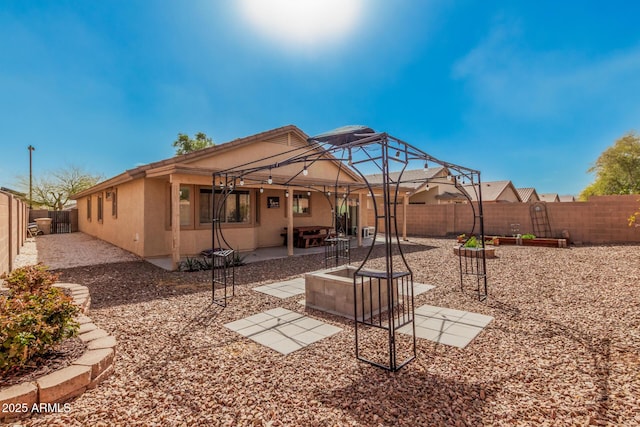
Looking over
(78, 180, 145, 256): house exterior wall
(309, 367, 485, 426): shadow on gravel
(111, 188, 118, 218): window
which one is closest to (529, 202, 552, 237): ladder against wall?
(309, 367, 485, 426): shadow on gravel

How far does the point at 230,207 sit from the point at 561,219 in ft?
46.2

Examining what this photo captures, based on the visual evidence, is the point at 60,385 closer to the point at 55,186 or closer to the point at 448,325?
the point at 448,325

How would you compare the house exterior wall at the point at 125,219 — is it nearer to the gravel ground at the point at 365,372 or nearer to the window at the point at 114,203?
the window at the point at 114,203

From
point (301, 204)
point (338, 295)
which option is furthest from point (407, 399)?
point (301, 204)

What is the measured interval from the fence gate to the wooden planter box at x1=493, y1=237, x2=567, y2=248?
2586 cm

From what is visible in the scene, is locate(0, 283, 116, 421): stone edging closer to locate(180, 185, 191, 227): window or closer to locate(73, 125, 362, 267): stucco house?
locate(73, 125, 362, 267): stucco house

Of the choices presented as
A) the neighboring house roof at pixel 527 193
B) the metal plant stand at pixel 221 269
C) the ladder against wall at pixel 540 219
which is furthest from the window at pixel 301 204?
the neighboring house roof at pixel 527 193

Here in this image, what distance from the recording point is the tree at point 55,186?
26.8 m

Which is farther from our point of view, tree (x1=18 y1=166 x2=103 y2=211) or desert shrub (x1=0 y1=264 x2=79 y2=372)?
tree (x1=18 y1=166 x2=103 y2=211)

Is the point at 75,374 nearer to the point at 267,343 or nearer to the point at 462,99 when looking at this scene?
the point at 267,343

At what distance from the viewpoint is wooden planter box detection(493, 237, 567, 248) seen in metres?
11.7

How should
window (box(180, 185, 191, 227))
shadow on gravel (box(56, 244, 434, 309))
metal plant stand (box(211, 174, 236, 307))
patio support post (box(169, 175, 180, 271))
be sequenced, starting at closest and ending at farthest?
metal plant stand (box(211, 174, 236, 307)) → shadow on gravel (box(56, 244, 434, 309)) → patio support post (box(169, 175, 180, 271)) → window (box(180, 185, 191, 227))

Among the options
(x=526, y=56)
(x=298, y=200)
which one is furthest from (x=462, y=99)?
(x=298, y=200)

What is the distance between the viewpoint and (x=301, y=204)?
1272 cm
